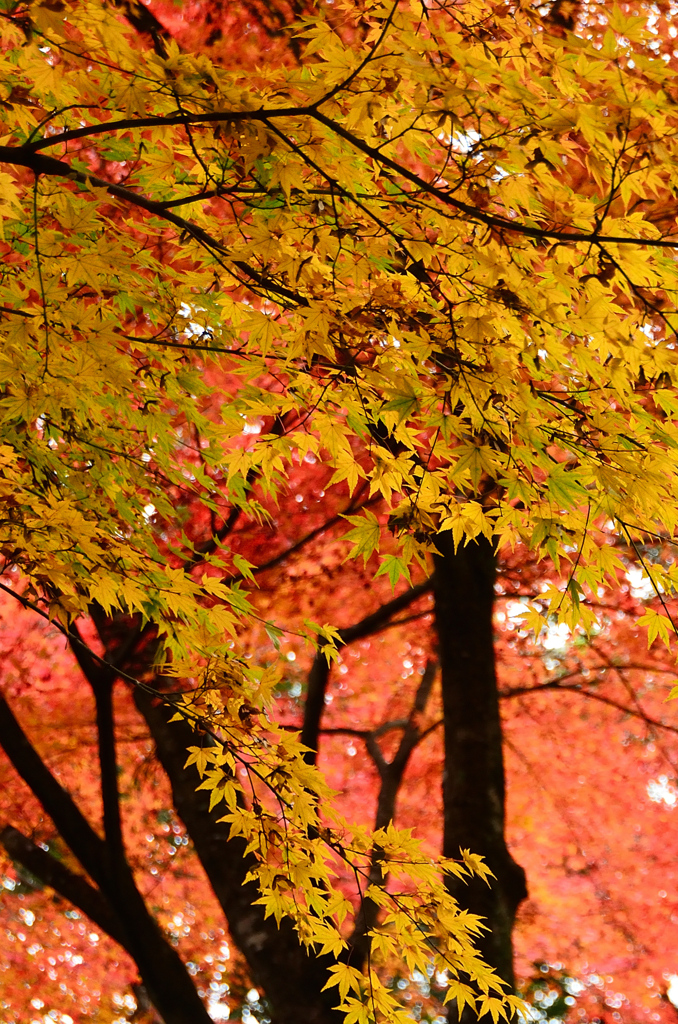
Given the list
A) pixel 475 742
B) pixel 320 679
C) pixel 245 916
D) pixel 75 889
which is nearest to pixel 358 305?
pixel 475 742

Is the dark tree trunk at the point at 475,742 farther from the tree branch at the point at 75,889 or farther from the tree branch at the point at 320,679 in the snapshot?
the tree branch at the point at 75,889

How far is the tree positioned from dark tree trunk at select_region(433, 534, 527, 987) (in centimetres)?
156

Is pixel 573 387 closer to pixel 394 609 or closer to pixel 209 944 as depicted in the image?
pixel 394 609

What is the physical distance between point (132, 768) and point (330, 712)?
2925 millimetres

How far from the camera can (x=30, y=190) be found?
116 inches

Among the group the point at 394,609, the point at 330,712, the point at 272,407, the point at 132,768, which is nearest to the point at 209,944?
the point at 132,768

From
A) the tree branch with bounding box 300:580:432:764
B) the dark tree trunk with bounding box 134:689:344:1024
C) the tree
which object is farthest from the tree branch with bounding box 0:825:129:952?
the tree

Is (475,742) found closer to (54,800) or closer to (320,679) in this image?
(320,679)

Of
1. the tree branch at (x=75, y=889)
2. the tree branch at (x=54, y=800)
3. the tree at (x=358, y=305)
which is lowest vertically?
the tree branch at (x=75, y=889)

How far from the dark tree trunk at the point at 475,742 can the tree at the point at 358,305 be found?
156cm

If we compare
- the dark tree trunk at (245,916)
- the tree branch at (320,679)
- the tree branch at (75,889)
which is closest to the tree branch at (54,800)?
the tree branch at (75,889)

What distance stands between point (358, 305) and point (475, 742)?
3505 mm

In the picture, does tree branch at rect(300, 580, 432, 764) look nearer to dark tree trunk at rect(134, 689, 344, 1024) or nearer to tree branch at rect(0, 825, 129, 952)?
dark tree trunk at rect(134, 689, 344, 1024)

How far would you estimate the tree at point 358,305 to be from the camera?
6.71 ft
